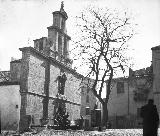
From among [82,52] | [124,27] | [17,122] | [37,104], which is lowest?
[17,122]

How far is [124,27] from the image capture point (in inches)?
1062

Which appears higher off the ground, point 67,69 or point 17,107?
point 67,69

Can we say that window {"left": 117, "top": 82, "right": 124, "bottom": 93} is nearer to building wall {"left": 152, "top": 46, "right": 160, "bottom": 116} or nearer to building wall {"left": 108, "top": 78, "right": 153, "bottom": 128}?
building wall {"left": 108, "top": 78, "right": 153, "bottom": 128}

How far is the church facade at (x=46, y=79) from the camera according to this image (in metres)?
26.4

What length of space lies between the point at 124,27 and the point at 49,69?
10468 mm

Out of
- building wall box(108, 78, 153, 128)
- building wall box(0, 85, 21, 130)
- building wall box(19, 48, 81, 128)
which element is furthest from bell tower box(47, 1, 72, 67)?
building wall box(108, 78, 153, 128)

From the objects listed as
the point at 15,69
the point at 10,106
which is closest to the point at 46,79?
the point at 10,106

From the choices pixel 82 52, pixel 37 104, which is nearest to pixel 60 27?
pixel 82 52

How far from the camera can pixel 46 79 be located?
3084 cm

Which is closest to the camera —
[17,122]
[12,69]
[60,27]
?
[17,122]

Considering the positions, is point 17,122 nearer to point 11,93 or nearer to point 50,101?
point 11,93

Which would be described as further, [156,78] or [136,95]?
[136,95]

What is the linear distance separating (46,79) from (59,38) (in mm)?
6544

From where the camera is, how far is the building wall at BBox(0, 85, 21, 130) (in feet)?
83.3
